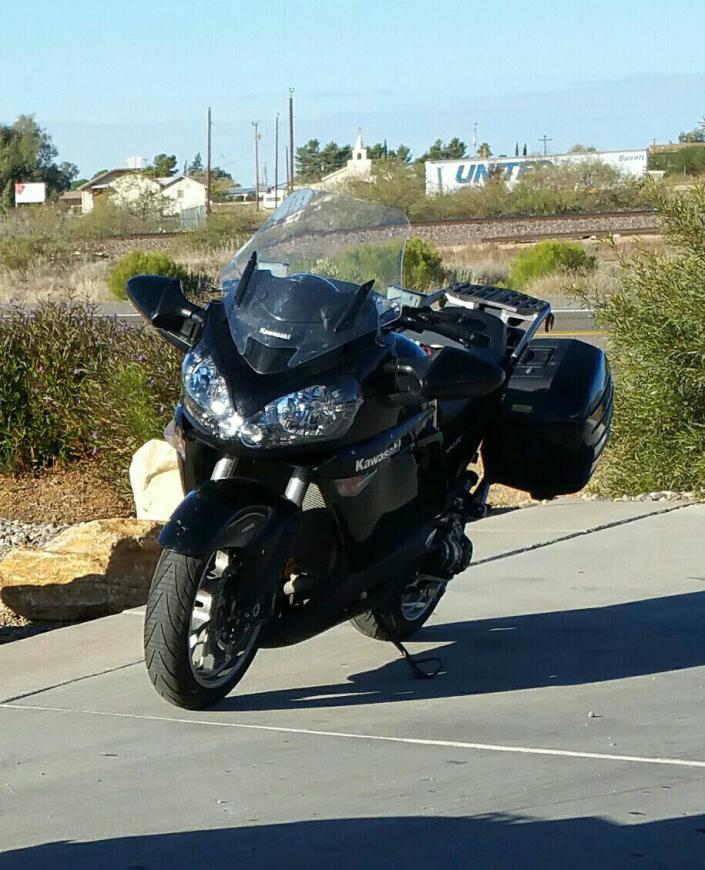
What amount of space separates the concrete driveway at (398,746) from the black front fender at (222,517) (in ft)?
2.02

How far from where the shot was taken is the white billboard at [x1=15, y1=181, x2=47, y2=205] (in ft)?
306

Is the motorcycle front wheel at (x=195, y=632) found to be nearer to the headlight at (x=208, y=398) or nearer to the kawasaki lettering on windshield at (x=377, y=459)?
the headlight at (x=208, y=398)

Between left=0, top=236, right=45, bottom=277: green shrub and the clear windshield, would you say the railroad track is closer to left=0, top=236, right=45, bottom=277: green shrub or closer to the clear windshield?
left=0, top=236, right=45, bottom=277: green shrub

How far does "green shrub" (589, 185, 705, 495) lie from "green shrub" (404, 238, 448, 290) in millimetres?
22294

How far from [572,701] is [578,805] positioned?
4.10ft

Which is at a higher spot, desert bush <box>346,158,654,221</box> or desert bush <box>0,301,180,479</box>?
desert bush <box>0,301,180,479</box>

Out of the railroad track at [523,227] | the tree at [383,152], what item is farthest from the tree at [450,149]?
the railroad track at [523,227]

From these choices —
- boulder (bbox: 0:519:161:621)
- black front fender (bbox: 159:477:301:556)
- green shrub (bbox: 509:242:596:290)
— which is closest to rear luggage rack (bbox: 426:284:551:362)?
black front fender (bbox: 159:477:301:556)

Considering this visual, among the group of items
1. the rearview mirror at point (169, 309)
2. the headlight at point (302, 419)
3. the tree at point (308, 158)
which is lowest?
the tree at point (308, 158)

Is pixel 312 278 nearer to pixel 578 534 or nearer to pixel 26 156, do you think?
pixel 578 534

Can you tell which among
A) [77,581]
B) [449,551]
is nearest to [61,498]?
[77,581]

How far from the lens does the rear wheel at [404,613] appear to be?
6.28 meters

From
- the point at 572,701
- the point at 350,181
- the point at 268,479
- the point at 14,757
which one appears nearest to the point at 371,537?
the point at 268,479

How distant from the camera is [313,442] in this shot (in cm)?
538
